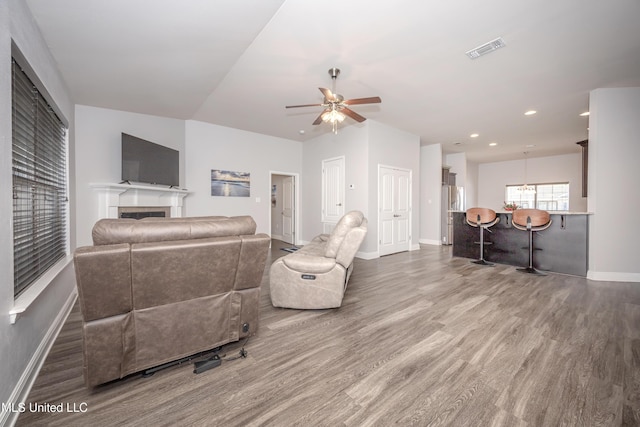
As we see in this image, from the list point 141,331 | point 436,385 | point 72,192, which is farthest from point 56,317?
point 436,385

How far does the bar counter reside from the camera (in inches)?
156

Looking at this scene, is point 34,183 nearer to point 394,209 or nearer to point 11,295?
point 11,295

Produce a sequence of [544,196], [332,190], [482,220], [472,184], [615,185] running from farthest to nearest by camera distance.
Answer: [472,184]
[544,196]
[332,190]
[482,220]
[615,185]

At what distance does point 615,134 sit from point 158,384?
20.5 feet

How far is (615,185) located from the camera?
3.77 meters

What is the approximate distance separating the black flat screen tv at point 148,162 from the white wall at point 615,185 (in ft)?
23.3

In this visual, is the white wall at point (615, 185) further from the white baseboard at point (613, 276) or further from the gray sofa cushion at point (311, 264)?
the gray sofa cushion at point (311, 264)

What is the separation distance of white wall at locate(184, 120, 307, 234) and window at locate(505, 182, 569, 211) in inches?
333

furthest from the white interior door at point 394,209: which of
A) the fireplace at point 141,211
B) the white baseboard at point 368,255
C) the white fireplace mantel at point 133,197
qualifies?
the fireplace at point 141,211

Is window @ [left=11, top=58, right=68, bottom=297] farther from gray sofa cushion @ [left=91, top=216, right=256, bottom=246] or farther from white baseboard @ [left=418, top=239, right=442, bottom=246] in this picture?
white baseboard @ [left=418, top=239, right=442, bottom=246]

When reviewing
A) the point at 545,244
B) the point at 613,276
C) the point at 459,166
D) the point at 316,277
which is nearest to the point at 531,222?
the point at 545,244

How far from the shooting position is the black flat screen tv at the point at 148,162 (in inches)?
167

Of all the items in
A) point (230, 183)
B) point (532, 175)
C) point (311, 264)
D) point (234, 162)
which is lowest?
point (311, 264)

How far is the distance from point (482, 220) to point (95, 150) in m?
6.89
